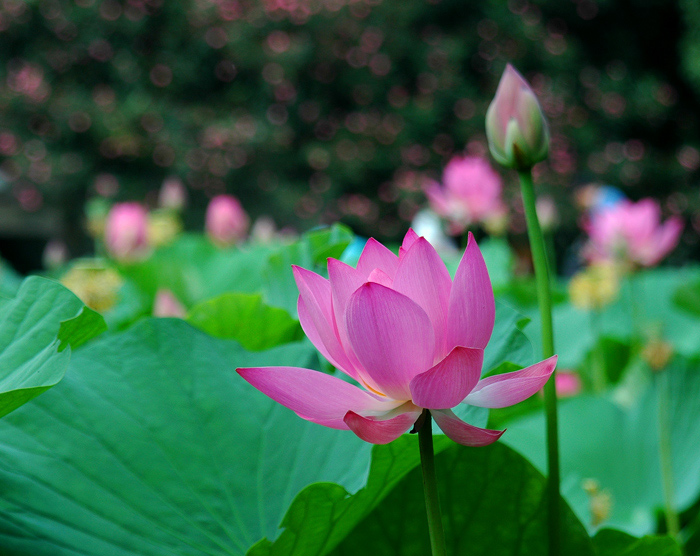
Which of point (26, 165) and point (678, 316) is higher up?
point (26, 165)

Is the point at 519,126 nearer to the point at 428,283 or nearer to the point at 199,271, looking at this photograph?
the point at 428,283

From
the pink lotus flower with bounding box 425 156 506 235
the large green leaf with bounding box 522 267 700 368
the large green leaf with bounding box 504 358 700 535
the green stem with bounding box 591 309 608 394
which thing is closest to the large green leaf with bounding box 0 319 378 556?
the large green leaf with bounding box 504 358 700 535

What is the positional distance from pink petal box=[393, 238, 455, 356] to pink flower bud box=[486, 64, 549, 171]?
5.5 inches

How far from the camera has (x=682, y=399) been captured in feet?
2.67

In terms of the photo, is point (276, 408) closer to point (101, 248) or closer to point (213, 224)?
point (213, 224)

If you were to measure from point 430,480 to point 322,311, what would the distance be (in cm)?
7

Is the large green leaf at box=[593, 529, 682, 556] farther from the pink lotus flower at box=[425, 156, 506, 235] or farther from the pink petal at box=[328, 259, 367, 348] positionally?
the pink lotus flower at box=[425, 156, 506, 235]

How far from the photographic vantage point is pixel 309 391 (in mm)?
208

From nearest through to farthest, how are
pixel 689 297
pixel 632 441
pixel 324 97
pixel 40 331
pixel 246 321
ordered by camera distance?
pixel 40 331, pixel 246 321, pixel 632 441, pixel 689 297, pixel 324 97

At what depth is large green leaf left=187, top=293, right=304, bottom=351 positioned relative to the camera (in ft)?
1.51

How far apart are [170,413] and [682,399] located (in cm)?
72

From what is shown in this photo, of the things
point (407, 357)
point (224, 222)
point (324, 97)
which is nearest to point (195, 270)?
point (224, 222)

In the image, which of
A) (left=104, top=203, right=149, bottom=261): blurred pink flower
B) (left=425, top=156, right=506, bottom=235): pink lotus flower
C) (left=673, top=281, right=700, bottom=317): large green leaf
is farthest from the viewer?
(left=425, top=156, right=506, bottom=235): pink lotus flower

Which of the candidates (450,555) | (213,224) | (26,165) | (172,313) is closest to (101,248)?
(213,224)
